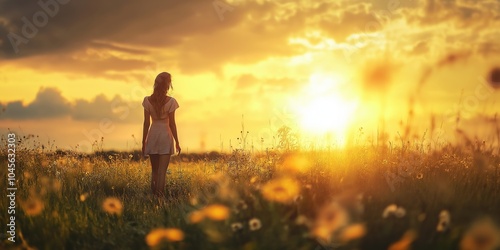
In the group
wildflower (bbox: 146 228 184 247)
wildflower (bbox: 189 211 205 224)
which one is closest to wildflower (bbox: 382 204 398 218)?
wildflower (bbox: 189 211 205 224)

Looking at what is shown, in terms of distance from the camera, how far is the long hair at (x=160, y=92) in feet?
34.9

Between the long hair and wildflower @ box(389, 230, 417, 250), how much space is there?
6682 mm

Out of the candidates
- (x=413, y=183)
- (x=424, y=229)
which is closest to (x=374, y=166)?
(x=413, y=183)

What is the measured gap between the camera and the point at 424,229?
198 inches

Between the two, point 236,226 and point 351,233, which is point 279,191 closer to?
point 236,226

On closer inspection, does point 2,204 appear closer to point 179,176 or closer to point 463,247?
point 179,176

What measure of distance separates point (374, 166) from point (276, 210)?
4.23m

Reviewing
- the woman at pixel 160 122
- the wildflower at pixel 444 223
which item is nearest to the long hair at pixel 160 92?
the woman at pixel 160 122

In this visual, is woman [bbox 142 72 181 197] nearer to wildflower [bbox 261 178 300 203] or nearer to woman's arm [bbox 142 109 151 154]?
woman's arm [bbox 142 109 151 154]

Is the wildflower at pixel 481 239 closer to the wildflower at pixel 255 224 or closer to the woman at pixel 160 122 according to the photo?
the wildflower at pixel 255 224

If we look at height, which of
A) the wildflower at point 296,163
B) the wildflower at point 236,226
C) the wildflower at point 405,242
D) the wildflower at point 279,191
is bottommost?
the wildflower at point 405,242

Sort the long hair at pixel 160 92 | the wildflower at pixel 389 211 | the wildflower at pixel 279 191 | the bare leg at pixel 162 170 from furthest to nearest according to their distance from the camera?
the bare leg at pixel 162 170 → the long hair at pixel 160 92 → the wildflower at pixel 279 191 → the wildflower at pixel 389 211

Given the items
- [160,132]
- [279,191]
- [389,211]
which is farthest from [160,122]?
[389,211]

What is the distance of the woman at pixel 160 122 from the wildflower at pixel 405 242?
21.7ft
